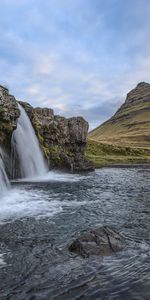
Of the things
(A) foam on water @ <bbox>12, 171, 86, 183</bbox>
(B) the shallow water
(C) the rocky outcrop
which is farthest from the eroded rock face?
(B) the shallow water

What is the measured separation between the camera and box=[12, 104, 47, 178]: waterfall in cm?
5725

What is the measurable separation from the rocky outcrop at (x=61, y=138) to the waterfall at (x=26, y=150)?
305 cm

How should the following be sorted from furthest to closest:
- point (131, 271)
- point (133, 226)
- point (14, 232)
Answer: point (133, 226) < point (14, 232) < point (131, 271)

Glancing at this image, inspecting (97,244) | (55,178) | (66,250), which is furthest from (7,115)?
(97,244)

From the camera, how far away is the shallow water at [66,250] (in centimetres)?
1510

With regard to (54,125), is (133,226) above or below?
below

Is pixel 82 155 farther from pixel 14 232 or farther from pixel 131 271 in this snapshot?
pixel 131 271

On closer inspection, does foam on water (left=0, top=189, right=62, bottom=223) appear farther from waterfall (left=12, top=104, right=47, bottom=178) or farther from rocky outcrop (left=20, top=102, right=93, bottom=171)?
rocky outcrop (left=20, top=102, right=93, bottom=171)

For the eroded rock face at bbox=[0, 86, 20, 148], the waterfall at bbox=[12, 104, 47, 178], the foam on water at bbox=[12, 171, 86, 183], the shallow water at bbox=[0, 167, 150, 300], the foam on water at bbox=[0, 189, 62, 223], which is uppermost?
the eroded rock face at bbox=[0, 86, 20, 148]

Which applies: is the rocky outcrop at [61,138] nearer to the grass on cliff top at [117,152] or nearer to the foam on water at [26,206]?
the foam on water at [26,206]

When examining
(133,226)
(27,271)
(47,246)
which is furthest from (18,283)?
(133,226)

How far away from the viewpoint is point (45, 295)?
14.5 metres

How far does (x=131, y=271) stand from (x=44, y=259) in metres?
A: 4.74

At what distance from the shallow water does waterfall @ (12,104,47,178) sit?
64.4 ft
